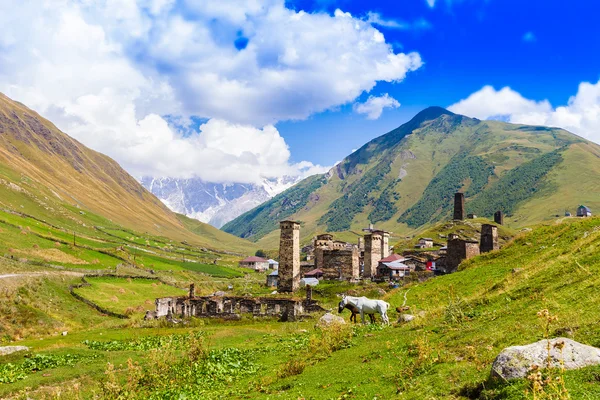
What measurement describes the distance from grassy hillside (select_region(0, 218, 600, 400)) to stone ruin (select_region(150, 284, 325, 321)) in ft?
55.9

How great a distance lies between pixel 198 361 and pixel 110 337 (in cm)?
2066

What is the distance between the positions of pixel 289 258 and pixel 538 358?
67.5 meters

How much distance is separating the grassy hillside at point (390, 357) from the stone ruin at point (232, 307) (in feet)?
55.9

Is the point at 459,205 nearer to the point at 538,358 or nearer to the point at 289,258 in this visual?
the point at 289,258

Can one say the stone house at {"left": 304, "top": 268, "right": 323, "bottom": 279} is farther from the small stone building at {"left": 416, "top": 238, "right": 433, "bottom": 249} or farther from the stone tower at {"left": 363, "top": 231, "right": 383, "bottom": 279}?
the small stone building at {"left": 416, "top": 238, "right": 433, "bottom": 249}

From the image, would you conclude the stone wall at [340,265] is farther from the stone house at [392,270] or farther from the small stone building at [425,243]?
the small stone building at [425,243]

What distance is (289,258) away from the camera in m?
77.2

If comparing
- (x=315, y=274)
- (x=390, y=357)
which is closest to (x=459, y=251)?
(x=315, y=274)

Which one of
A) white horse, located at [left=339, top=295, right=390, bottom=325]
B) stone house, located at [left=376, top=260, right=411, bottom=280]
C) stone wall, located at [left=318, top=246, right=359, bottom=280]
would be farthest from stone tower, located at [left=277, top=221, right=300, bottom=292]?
white horse, located at [left=339, top=295, right=390, bottom=325]

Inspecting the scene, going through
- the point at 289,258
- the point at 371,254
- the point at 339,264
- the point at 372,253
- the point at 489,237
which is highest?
the point at 489,237

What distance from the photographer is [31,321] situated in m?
50.1

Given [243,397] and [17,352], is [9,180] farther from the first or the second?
[243,397]

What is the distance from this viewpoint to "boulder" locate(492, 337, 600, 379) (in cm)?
1032

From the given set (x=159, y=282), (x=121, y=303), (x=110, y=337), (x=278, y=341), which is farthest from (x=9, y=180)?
(x=278, y=341)
